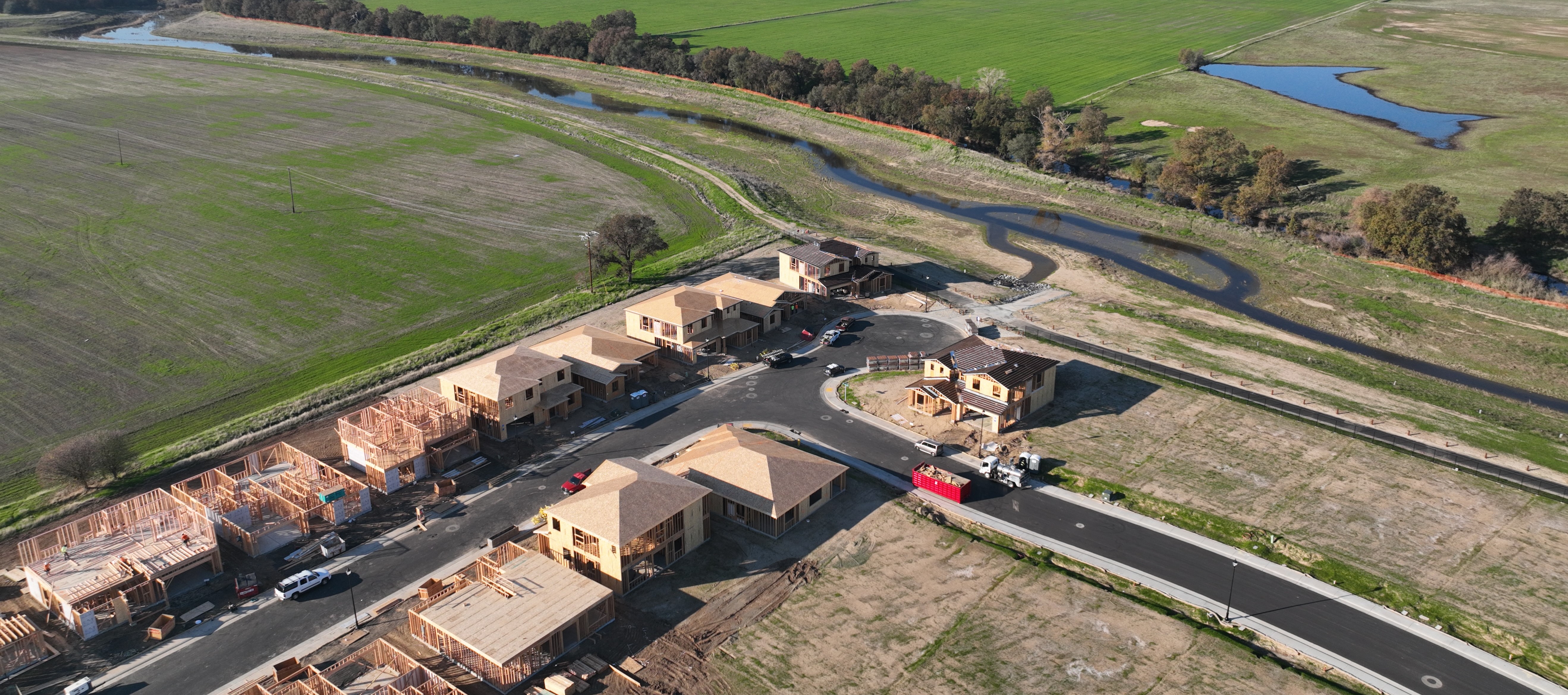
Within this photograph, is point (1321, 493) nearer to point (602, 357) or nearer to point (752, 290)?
point (752, 290)

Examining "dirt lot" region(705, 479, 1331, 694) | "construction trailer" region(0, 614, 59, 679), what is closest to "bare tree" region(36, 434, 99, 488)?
"construction trailer" region(0, 614, 59, 679)

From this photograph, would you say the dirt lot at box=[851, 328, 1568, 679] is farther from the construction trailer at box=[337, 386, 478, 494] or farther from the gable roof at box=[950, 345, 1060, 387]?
the construction trailer at box=[337, 386, 478, 494]

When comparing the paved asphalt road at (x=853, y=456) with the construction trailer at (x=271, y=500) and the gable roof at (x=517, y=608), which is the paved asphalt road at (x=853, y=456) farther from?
the gable roof at (x=517, y=608)

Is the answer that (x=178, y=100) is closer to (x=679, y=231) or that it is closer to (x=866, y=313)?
(x=679, y=231)

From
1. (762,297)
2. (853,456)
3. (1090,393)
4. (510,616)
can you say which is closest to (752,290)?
(762,297)

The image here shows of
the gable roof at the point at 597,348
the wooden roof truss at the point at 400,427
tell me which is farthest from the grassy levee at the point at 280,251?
the wooden roof truss at the point at 400,427

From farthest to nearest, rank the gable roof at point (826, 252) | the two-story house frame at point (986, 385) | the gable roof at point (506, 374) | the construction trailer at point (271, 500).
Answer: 1. the gable roof at point (826, 252)
2. the two-story house frame at point (986, 385)
3. the gable roof at point (506, 374)
4. the construction trailer at point (271, 500)
